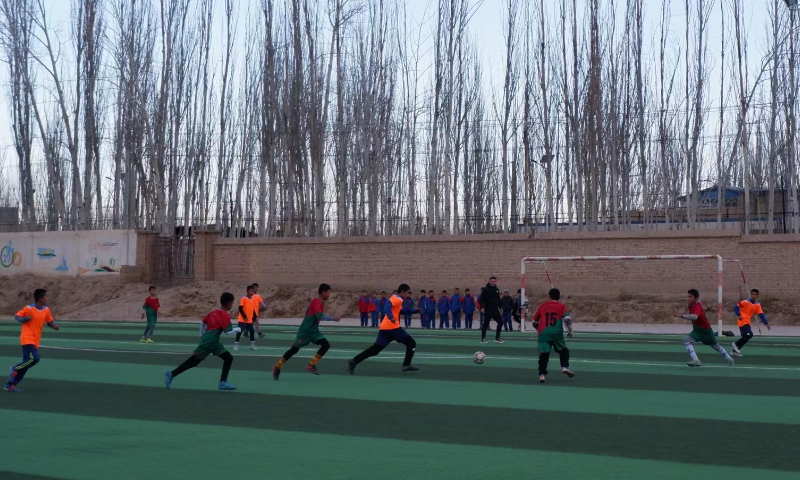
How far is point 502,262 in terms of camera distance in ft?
130

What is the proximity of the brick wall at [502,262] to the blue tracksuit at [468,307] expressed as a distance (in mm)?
4334

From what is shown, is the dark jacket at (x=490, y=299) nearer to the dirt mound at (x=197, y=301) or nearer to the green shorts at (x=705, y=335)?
the green shorts at (x=705, y=335)

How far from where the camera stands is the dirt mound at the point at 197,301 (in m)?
36.3

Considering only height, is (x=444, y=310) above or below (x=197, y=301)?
above

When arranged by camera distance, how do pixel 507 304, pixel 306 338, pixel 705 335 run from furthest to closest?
pixel 507 304 < pixel 705 335 < pixel 306 338

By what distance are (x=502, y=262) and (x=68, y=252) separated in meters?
22.1

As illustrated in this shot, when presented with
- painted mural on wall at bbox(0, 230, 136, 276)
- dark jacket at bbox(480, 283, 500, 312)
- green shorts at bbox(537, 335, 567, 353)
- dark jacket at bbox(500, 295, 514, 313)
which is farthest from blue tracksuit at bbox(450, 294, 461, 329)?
green shorts at bbox(537, 335, 567, 353)

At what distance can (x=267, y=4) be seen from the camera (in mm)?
48375

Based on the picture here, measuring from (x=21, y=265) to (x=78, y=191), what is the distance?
5134 millimetres

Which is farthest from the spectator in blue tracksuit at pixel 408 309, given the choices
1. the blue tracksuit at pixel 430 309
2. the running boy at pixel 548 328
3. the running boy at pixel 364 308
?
the running boy at pixel 548 328

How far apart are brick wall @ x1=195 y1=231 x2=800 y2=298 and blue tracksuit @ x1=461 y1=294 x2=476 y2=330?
433 cm

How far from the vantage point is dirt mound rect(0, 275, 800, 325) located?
36344mm

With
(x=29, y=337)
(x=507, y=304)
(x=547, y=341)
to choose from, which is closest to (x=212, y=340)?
(x=29, y=337)

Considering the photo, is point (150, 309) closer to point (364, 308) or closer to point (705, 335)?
point (364, 308)
